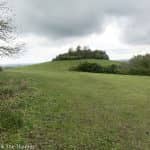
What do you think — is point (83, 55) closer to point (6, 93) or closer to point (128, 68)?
point (128, 68)

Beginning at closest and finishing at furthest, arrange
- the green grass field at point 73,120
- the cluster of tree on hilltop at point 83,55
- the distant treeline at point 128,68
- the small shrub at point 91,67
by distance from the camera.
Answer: the green grass field at point 73,120, the distant treeline at point 128,68, the small shrub at point 91,67, the cluster of tree on hilltop at point 83,55

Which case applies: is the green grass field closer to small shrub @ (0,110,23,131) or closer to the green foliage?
small shrub @ (0,110,23,131)

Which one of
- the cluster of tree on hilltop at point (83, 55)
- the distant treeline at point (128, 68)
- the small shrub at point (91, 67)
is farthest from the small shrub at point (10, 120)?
the cluster of tree on hilltop at point (83, 55)

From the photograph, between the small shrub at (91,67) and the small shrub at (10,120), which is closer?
the small shrub at (10,120)

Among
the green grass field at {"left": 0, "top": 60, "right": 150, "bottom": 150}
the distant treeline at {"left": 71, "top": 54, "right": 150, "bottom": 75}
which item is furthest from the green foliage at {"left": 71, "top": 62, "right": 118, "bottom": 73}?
the green grass field at {"left": 0, "top": 60, "right": 150, "bottom": 150}

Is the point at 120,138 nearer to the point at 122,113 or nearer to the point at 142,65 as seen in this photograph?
the point at 122,113

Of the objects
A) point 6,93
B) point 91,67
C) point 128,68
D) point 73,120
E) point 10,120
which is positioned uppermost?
point 91,67

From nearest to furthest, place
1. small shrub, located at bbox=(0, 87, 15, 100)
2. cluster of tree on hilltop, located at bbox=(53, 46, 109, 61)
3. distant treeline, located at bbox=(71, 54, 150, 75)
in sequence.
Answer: small shrub, located at bbox=(0, 87, 15, 100), distant treeline, located at bbox=(71, 54, 150, 75), cluster of tree on hilltop, located at bbox=(53, 46, 109, 61)

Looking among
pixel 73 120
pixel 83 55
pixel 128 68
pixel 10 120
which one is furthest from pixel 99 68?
pixel 10 120

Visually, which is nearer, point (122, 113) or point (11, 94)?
point (122, 113)

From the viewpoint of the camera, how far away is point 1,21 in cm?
2083

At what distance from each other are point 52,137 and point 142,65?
4190 centimetres

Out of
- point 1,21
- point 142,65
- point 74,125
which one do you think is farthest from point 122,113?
point 142,65

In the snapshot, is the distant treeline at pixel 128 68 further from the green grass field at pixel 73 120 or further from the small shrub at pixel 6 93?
the small shrub at pixel 6 93
